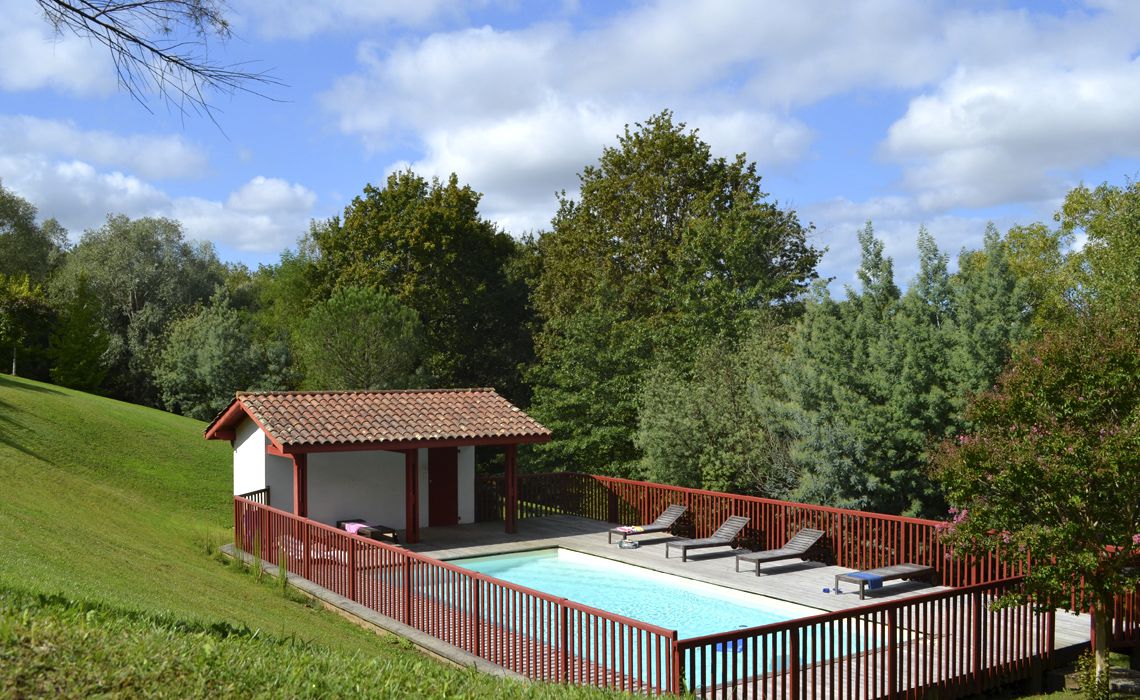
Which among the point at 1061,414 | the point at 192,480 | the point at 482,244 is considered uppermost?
the point at 482,244

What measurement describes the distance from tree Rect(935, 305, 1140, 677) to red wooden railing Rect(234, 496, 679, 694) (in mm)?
3962

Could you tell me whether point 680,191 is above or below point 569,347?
above

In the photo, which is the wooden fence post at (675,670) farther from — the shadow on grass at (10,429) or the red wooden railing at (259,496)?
the shadow on grass at (10,429)

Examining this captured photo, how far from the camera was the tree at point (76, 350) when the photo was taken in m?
40.3

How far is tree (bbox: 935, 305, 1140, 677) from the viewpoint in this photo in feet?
31.1

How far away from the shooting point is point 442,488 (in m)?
21.9

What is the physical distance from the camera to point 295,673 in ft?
20.4

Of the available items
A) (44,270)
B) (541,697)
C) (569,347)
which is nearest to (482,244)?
(569,347)

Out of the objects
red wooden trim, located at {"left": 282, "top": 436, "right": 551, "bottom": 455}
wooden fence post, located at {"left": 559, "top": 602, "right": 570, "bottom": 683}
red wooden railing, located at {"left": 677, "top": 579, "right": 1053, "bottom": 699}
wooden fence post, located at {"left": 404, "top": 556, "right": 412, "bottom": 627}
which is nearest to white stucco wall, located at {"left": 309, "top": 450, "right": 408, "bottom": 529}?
red wooden trim, located at {"left": 282, "top": 436, "right": 551, "bottom": 455}

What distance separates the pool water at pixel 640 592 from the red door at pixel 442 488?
12.2 feet

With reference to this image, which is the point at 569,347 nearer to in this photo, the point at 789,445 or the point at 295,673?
the point at 789,445

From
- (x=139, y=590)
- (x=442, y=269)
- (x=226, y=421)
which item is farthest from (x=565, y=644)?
(x=442, y=269)

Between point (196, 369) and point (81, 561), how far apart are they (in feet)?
94.9

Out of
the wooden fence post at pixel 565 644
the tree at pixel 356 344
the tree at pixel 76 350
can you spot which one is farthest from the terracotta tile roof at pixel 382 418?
the tree at pixel 76 350
